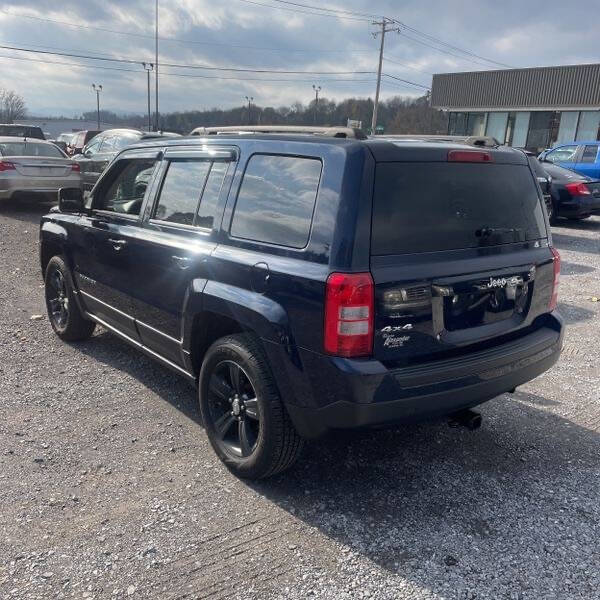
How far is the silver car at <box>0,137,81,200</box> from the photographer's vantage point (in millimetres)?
11945

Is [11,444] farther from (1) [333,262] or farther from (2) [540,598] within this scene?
(2) [540,598]

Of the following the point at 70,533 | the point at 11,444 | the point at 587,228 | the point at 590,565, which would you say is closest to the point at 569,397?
the point at 590,565

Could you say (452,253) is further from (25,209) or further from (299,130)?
(25,209)

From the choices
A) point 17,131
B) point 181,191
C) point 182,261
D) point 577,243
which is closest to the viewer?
point 182,261

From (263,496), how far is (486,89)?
34.4 meters

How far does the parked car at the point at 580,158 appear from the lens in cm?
1445

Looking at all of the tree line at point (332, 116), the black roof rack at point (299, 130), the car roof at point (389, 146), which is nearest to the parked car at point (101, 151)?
the black roof rack at point (299, 130)

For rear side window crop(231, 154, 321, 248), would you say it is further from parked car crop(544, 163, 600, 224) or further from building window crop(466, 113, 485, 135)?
building window crop(466, 113, 485, 135)

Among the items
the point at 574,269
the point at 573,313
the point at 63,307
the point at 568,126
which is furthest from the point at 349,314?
the point at 568,126

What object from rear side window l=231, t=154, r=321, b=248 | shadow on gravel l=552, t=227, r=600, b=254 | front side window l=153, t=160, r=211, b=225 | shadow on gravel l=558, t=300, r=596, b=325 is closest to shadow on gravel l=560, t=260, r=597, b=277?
shadow on gravel l=552, t=227, r=600, b=254

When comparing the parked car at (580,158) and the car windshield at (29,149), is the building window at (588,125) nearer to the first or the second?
the parked car at (580,158)

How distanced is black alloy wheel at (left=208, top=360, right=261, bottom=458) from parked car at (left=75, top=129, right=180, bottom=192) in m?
10.2

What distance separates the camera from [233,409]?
3.32 m

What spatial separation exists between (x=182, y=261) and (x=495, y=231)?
5.97ft
